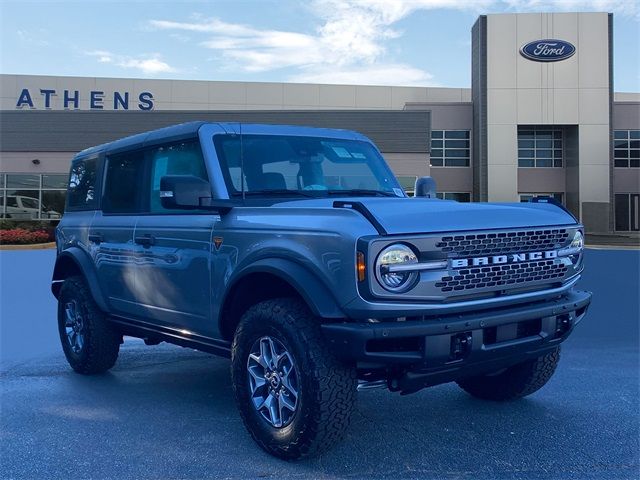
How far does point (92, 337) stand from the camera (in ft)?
19.0

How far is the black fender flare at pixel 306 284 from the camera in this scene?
11.4 ft

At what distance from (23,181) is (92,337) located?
1176 inches

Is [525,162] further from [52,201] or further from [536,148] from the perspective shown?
[52,201]

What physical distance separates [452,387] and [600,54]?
3466cm

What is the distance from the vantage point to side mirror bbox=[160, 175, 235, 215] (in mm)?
4086

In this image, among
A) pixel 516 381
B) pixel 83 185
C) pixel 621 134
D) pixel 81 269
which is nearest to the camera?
pixel 516 381

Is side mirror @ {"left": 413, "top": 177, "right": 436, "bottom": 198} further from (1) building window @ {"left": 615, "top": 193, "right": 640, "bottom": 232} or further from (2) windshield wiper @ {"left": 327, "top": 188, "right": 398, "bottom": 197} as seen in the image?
(1) building window @ {"left": 615, "top": 193, "right": 640, "bottom": 232}

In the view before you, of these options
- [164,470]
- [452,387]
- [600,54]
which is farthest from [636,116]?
[164,470]

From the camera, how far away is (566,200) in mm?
36656

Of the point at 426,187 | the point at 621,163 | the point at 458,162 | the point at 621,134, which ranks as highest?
the point at 621,134

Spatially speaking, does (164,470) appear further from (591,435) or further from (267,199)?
(591,435)

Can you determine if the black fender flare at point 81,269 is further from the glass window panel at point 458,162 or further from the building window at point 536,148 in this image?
the building window at point 536,148

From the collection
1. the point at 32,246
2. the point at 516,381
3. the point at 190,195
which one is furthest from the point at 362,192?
the point at 32,246

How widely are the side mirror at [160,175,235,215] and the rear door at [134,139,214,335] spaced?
15 centimetres
